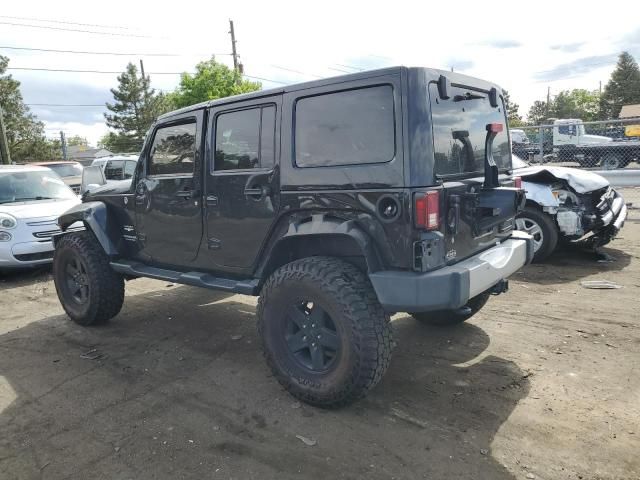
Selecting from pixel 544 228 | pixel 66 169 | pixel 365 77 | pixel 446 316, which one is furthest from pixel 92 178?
pixel 66 169

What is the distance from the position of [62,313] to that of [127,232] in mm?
1651

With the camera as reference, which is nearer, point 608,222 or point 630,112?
point 608,222

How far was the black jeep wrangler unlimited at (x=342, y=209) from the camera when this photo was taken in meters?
2.86

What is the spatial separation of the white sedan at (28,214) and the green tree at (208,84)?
17698 millimetres

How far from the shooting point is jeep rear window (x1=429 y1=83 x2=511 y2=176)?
3.01 meters

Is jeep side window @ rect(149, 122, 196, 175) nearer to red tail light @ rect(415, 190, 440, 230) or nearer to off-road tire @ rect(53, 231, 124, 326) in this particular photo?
off-road tire @ rect(53, 231, 124, 326)

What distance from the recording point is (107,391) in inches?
143

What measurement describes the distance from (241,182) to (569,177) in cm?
466

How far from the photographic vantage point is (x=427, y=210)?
9.21ft

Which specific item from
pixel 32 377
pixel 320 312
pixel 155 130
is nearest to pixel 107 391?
pixel 32 377

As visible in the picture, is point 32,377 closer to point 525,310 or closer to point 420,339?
point 420,339

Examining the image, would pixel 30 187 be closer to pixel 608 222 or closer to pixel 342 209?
pixel 342 209

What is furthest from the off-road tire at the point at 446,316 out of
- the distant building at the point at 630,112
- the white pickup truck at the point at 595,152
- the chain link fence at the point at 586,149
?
the distant building at the point at 630,112

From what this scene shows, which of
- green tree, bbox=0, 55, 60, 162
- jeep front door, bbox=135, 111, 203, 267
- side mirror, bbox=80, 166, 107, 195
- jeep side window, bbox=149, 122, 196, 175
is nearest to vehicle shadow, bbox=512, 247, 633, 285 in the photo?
jeep front door, bbox=135, 111, 203, 267
